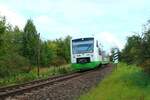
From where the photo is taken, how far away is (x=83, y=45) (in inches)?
1560

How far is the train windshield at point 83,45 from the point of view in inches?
1545

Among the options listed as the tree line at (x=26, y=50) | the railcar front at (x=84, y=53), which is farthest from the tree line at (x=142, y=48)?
the tree line at (x=26, y=50)

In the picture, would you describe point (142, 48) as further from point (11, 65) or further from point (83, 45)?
point (11, 65)

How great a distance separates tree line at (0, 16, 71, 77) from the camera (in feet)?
155

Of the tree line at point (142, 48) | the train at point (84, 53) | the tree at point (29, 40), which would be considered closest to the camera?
the tree line at point (142, 48)

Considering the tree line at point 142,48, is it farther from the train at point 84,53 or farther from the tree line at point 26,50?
the tree line at point 26,50

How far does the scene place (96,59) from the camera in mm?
39812

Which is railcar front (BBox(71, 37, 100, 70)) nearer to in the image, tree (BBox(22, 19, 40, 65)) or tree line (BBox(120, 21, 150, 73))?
tree line (BBox(120, 21, 150, 73))

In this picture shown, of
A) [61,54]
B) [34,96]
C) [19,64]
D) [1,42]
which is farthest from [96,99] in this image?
[61,54]

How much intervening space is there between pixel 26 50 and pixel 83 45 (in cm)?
6221

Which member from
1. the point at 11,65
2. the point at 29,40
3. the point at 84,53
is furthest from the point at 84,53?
the point at 29,40

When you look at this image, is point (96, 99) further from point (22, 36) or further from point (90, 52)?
point (22, 36)

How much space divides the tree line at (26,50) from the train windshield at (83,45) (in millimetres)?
5914

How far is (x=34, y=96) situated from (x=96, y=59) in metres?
24.9
